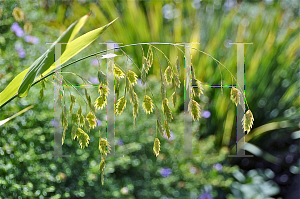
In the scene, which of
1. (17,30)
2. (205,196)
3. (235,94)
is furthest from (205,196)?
(17,30)

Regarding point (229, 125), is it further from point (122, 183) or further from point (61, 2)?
point (61, 2)

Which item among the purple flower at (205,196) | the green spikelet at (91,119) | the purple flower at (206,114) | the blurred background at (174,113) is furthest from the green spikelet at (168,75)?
the purple flower at (206,114)

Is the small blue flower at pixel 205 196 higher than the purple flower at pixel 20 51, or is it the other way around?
the purple flower at pixel 20 51

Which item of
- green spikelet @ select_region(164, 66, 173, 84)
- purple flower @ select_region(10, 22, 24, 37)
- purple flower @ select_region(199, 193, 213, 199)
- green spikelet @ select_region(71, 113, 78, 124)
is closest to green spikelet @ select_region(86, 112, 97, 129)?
green spikelet @ select_region(71, 113, 78, 124)

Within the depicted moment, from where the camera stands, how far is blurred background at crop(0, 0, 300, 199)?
1.08 meters

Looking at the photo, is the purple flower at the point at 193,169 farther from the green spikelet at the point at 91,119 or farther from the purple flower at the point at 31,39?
the purple flower at the point at 31,39

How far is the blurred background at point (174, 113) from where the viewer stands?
1077 mm

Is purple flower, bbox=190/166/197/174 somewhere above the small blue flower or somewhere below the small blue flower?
above

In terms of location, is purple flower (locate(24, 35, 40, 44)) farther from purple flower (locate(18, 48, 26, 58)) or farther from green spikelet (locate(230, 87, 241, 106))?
green spikelet (locate(230, 87, 241, 106))

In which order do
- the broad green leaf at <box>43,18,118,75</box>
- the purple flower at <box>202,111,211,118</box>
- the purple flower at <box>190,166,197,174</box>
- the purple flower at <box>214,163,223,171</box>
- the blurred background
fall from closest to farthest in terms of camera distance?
the broad green leaf at <box>43,18,118,75</box> < the blurred background < the purple flower at <box>190,166,197,174</box> < the purple flower at <box>214,163,223,171</box> < the purple flower at <box>202,111,211,118</box>

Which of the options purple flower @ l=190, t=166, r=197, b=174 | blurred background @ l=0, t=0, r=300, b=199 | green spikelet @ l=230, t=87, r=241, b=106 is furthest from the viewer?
purple flower @ l=190, t=166, r=197, b=174

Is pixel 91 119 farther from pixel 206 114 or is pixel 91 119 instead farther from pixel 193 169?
pixel 206 114

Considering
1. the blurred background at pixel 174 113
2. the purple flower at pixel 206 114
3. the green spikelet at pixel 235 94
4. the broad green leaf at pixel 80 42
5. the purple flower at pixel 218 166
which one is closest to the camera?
the broad green leaf at pixel 80 42

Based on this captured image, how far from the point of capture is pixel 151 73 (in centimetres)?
151
